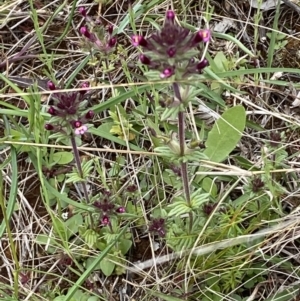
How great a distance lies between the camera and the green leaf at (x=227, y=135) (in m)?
2.79

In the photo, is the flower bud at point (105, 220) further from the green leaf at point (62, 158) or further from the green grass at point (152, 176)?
the green leaf at point (62, 158)

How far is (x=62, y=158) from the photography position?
300 cm

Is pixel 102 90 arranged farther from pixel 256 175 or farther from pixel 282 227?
pixel 282 227

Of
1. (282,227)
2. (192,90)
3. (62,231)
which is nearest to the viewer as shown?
(192,90)

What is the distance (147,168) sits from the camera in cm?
290

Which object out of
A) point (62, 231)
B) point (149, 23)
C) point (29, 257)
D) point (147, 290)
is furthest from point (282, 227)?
point (149, 23)

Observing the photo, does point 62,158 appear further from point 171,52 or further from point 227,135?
point 171,52

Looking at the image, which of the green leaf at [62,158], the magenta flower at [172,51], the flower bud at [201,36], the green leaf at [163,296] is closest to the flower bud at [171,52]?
the magenta flower at [172,51]

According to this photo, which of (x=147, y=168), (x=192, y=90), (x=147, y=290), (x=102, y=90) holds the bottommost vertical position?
(x=147, y=290)

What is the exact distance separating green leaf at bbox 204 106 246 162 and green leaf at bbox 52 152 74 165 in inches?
27.0

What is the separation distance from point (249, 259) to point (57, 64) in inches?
59.1

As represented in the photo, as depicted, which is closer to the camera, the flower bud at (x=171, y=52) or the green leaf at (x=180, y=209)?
the flower bud at (x=171, y=52)

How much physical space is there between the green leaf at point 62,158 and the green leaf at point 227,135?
0.69 metres

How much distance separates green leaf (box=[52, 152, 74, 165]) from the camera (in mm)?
2996
